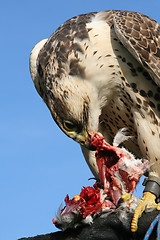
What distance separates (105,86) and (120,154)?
944 mm

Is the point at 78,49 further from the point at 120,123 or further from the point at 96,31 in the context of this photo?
the point at 120,123

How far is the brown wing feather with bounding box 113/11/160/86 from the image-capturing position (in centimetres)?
365

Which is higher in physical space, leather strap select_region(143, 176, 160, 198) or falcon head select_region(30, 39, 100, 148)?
falcon head select_region(30, 39, 100, 148)

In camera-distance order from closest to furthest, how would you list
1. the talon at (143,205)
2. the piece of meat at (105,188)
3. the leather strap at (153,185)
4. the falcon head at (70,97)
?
the talon at (143,205)
the piece of meat at (105,188)
the leather strap at (153,185)
the falcon head at (70,97)

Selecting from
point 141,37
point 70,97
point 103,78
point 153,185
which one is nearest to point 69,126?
point 70,97

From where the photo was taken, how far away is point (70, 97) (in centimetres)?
358

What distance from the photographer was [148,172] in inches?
143

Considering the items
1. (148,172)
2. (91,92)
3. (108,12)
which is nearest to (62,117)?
(91,92)

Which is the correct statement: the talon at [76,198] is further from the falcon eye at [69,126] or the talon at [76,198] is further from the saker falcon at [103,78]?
the falcon eye at [69,126]

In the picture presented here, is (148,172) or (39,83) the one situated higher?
(39,83)

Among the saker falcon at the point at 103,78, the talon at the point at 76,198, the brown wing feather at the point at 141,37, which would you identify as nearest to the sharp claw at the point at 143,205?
the saker falcon at the point at 103,78

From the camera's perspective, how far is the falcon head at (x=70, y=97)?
361cm

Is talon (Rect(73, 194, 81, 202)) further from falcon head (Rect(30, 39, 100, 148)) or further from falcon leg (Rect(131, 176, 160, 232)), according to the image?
falcon head (Rect(30, 39, 100, 148))

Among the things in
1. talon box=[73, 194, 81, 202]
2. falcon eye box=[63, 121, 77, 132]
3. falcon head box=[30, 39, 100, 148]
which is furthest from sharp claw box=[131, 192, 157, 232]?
falcon eye box=[63, 121, 77, 132]
